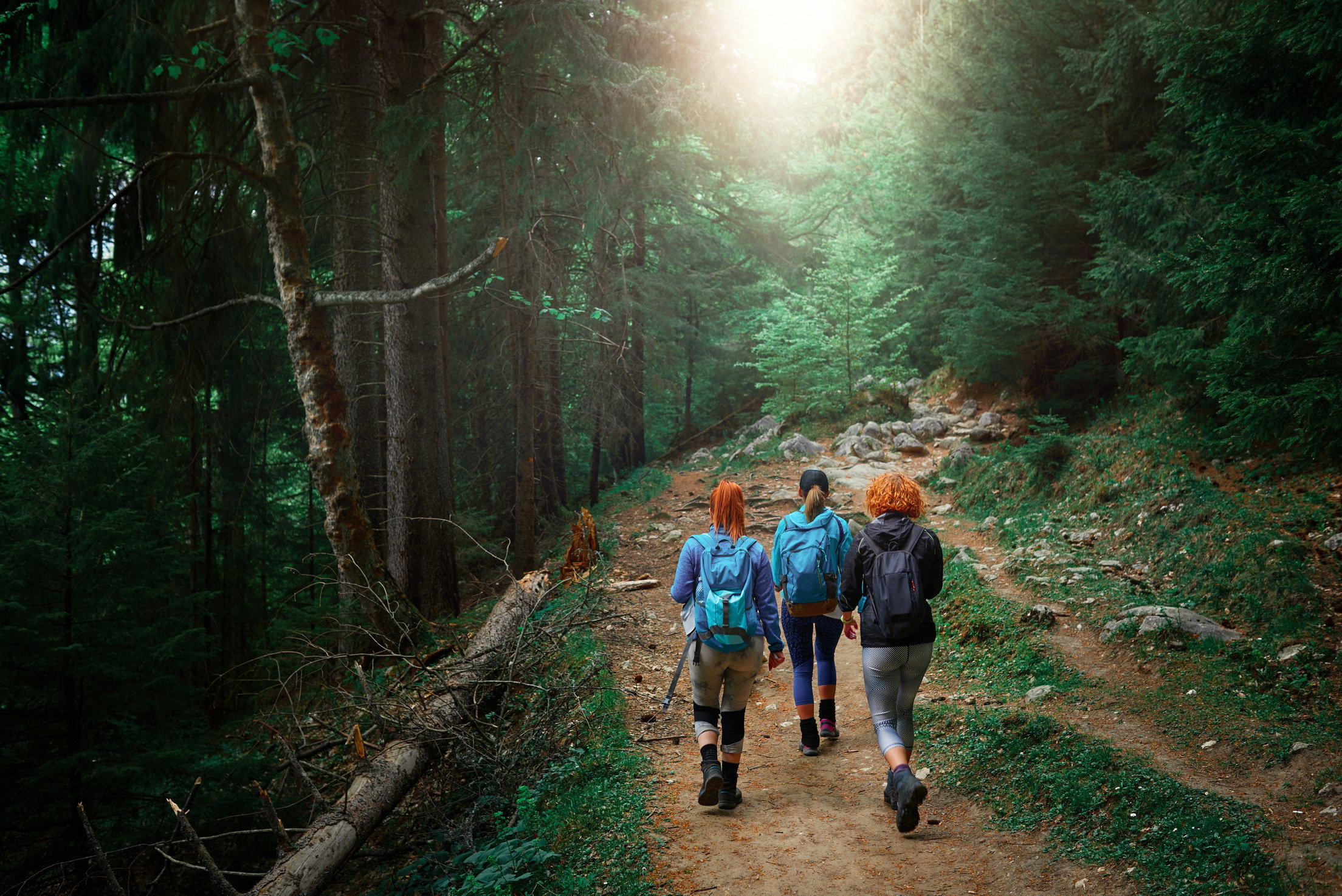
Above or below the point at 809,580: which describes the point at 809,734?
below

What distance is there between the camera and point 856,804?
15.3 feet

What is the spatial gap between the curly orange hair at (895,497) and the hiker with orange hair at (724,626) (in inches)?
29.8

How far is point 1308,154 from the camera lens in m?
5.50

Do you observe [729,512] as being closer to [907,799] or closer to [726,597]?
[726,597]

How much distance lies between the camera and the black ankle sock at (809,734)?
540cm

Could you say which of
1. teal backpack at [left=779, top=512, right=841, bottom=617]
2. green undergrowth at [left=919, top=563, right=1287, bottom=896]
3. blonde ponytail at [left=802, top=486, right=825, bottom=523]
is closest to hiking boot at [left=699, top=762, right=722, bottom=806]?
teal backpack at [left=779, top=512, right=841, bottom=617]

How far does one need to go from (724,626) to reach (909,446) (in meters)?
11.3

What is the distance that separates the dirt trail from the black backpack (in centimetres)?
119

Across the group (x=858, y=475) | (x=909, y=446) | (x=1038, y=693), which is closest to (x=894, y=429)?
(x=909, y=446)

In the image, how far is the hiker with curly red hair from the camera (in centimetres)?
414

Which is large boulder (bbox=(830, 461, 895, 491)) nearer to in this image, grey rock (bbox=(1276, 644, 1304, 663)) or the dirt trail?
the dirt trail

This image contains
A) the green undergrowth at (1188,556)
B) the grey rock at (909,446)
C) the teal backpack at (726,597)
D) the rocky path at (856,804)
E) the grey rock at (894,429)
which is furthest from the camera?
the grey rock at (894,429)

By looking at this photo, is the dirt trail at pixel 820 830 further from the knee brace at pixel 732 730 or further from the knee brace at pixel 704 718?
the knee brace at pixel 704 718

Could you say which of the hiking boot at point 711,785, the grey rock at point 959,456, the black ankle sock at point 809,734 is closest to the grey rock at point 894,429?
the grey rock at point 959,456
